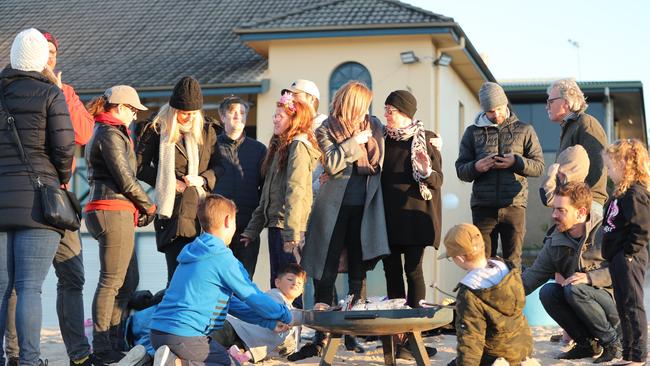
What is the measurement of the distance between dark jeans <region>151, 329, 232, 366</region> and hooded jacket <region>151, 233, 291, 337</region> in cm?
4

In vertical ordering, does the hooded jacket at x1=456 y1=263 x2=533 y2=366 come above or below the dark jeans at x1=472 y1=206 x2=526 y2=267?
below

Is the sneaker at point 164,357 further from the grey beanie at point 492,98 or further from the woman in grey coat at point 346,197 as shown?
the grey beanie at point 492,98

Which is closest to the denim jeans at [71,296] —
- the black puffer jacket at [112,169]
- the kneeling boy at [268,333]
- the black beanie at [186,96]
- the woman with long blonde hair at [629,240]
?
the black puffer jacket at [112,169]

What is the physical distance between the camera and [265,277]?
18.9 meters

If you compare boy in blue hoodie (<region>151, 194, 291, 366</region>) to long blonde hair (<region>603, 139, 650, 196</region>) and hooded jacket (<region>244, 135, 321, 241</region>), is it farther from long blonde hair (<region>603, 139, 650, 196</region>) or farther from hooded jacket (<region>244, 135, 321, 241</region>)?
long blonde hair (<region>603, 139, 650, 196</region>)

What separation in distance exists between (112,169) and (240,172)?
5.35ft

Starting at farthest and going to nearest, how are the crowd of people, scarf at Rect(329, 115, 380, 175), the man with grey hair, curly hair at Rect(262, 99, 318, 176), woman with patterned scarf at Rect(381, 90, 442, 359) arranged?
1. the man with grey hair
2. curly hair at Rect(262, 99, 318, 176)
3. scarf at Rect(329, 115, 380, 175)
4. woman with patterned scarf at Rect(381, 90, 442, 359)
5. the crowd of people

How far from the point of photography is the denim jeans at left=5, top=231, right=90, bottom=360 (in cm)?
660

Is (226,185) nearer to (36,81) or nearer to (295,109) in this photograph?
(295,109)

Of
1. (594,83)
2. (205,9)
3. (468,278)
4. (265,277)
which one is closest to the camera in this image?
(468,278)

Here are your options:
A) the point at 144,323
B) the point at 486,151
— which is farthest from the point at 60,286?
the point at 486,151

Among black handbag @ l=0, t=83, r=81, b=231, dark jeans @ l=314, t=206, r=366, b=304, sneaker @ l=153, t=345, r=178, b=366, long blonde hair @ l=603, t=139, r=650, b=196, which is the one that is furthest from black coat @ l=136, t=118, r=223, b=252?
long blonde hair @ l=603, t=139, r=650, b=196

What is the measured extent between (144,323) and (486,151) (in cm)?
311

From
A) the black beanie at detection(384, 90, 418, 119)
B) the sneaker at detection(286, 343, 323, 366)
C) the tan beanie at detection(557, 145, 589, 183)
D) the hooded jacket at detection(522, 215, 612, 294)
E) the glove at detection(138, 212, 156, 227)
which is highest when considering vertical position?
the black beanie at detection(384, 90, 418, 119)
